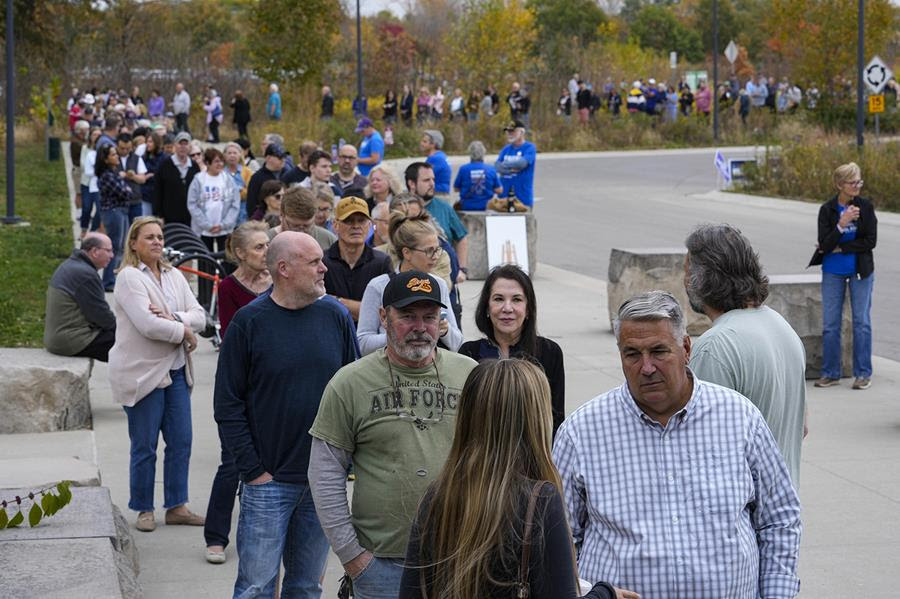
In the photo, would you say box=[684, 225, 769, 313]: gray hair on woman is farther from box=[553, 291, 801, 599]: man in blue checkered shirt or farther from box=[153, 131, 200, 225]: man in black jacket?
box=[153, 131, 200, 225]: man in black jacket

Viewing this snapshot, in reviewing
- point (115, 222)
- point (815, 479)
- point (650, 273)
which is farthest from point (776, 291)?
point (115, 222)

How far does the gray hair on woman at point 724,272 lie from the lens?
15.1 feet

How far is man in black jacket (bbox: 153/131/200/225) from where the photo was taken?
16.2 m

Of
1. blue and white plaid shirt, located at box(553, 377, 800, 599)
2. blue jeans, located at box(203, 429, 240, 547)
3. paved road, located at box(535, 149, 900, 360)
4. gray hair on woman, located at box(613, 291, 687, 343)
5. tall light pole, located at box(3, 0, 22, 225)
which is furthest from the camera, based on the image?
tall light pole, located at box(3, 0, 22, 225)

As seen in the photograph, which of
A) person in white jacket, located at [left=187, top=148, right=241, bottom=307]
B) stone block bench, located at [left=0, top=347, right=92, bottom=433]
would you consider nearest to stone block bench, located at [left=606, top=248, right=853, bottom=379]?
person in white jacket, located at [left=187, top=148, right=241, bottom=307]

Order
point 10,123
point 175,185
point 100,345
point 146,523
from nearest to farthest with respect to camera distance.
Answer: point 146,523, point 100,345, point 175,185, point 10,123

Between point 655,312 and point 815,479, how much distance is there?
18.1 ft

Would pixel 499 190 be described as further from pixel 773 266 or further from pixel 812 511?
pixel 812 511

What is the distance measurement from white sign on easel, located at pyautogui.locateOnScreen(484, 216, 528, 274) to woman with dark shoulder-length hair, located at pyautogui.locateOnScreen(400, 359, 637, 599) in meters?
14.6

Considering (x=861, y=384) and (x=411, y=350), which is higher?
(x=411, y=350)

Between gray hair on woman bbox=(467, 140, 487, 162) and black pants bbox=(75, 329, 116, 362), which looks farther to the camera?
gray hair on woman bbox=(467, 140, 487, 162)

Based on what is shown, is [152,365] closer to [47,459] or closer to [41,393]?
[47,459]

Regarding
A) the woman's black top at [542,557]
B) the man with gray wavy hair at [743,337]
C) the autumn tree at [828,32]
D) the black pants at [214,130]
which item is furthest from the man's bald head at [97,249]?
the autumn tree at [828,32]

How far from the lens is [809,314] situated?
Result: 12.3 m
